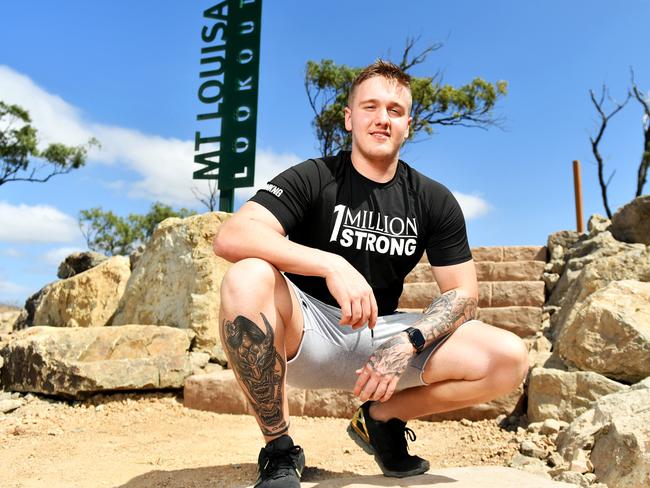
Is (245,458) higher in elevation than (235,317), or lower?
lower

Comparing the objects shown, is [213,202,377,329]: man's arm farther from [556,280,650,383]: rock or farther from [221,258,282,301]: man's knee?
[556,280,650,383]: rock

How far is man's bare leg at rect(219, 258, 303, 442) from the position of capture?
1.97m

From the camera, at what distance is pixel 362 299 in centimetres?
193

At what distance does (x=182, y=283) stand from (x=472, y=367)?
3778mm

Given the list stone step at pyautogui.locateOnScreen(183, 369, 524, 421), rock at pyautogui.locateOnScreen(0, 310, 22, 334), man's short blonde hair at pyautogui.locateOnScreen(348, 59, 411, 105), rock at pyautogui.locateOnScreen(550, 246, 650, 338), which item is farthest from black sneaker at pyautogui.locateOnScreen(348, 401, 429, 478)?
rock at pyautogui.locateOnScreen(0, 310, 22, 334)

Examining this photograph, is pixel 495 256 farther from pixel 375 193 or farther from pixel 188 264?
pixel 375 193

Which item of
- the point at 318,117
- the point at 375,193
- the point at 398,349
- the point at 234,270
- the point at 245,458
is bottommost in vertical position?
the point at 245,458

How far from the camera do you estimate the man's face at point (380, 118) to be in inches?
94.0

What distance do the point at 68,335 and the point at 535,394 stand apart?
12.1 ft

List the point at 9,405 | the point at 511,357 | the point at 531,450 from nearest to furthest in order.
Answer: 1. the point at 511,357
2. the point at 531,450
3. the point at 9,405

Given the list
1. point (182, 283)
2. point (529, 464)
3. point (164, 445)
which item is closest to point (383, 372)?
point (529, 464)

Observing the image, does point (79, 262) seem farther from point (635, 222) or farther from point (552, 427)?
point (552, 427)

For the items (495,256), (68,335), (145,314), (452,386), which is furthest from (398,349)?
(495,256)

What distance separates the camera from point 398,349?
6.66 ft
